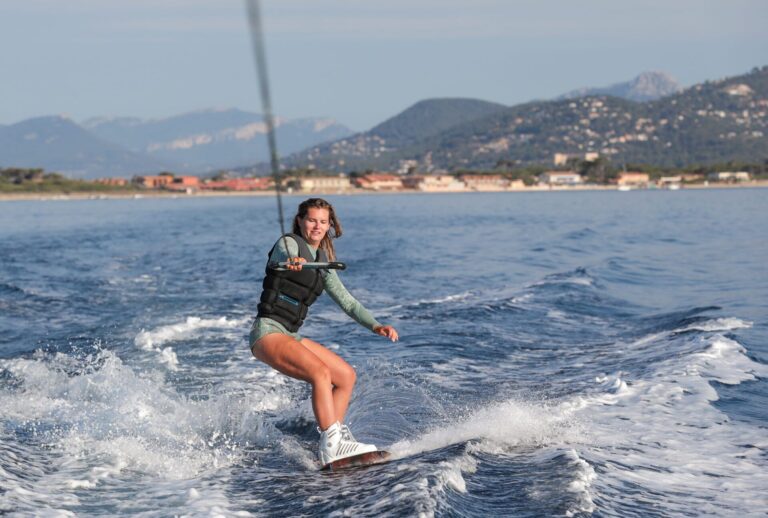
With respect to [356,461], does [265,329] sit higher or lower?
higher

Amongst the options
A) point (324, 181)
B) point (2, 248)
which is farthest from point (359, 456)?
point (324, 181)

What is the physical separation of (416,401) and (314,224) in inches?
115

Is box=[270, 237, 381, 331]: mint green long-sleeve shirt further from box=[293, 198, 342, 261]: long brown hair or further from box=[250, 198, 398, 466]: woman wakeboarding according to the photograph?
box=[293, 198, 342, 261]: long brown hair

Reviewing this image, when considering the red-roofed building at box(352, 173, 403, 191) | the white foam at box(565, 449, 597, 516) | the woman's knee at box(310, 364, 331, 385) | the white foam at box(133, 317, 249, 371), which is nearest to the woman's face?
the woman's knee at box(310, 364, 331, 385)

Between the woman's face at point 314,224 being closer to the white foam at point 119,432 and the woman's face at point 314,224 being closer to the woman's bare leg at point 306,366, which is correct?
the woman's bare leg at point 306,366

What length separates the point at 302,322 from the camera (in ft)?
21.7

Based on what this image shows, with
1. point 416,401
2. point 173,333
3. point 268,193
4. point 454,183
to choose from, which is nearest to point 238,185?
point 268,193

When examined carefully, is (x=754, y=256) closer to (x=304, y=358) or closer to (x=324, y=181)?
(x=304, y=358)

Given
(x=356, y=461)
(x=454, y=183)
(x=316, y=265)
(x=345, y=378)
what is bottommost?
(x=454, y=183)

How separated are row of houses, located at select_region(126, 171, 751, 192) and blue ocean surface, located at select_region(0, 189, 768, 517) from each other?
501ft

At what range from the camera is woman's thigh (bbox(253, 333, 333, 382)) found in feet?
21.1

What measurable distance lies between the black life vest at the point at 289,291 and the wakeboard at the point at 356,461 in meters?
0.99

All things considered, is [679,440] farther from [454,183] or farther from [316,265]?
[454,183]

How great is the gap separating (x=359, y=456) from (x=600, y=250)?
25717 mm
